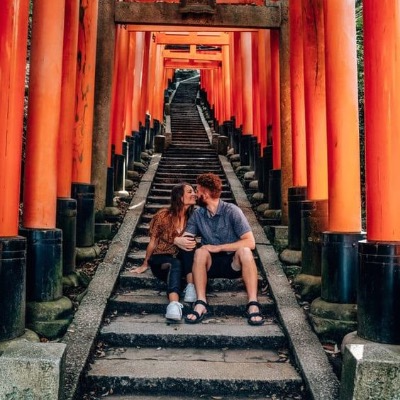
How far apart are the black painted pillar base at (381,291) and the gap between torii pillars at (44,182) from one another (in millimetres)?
2317

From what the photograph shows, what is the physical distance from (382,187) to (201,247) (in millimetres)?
1717

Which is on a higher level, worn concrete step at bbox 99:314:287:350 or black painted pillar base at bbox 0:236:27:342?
black painted pillar base at bbox 0:236:27:342

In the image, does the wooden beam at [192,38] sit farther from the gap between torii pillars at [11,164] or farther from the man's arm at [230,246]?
the gap between torii pillars at [11,164]

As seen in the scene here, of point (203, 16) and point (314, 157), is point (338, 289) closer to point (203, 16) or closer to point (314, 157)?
point (314, 157)

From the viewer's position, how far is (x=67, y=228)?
15.1 ft

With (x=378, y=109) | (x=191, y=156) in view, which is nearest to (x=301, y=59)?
(x=378, y=109)

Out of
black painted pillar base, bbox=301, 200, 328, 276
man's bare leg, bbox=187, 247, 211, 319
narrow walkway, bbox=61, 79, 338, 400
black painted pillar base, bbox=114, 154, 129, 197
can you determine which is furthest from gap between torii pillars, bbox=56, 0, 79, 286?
black painted pillar base, bbox=114, 154, 129, 197

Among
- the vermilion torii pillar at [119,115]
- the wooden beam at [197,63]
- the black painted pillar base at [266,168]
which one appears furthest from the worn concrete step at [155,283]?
the wooden beam at [197,63]

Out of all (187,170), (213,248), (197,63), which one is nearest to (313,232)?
(213,248)

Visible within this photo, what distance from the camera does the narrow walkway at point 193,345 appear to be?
10.9 ft

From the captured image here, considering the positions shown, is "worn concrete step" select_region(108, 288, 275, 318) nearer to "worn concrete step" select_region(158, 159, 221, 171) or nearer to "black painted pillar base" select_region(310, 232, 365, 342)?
"black painted pillar base" select_region(310, 232, 365, 342)

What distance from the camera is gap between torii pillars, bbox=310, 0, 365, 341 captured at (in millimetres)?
3875

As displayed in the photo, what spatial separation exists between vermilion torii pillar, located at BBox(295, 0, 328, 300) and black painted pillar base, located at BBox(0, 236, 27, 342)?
254 cm

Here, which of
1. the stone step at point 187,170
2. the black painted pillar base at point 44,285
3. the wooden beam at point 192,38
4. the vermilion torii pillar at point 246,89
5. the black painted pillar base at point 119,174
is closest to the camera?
the black painted pillar base at point 44,285
